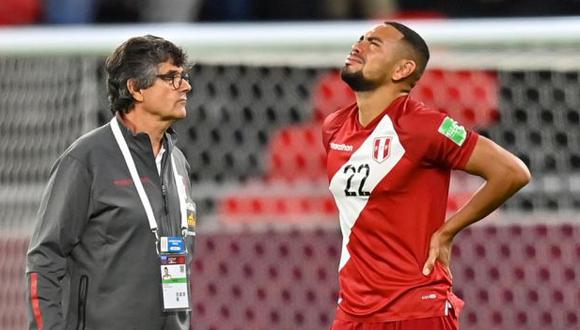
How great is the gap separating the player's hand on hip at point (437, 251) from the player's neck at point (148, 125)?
3.19 ft

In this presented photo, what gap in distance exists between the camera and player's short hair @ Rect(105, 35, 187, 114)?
4781 mm

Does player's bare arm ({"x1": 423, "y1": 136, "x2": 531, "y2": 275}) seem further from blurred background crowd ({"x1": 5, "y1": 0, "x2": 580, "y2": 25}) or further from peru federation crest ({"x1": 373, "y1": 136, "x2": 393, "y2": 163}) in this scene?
blurred background crowd ({"x1": 5, "y1": 0, "x2": 580, "y2": 25})

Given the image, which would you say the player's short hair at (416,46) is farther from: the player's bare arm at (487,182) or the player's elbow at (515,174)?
the player's elbow at (515,174)

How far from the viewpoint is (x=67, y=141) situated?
6.80 m

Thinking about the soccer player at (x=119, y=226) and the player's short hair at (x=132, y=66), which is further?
the player's short hair at (x=132, y=66)

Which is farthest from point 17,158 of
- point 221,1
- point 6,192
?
point 221,1

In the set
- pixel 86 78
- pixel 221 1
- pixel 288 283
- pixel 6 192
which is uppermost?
pixel 221 1

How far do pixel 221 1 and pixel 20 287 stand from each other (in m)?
2.34

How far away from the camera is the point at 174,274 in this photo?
4.72 metres

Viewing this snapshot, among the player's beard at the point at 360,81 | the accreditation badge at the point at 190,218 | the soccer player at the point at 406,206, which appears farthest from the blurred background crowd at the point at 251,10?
the accreditation badge at the point at 190,218

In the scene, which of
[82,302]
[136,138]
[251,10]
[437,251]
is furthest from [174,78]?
[251,10]

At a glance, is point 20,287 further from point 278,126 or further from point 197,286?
point 278,126

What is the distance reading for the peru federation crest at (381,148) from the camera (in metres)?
4.92

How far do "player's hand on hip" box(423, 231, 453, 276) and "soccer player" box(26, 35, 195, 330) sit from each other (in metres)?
0.81
